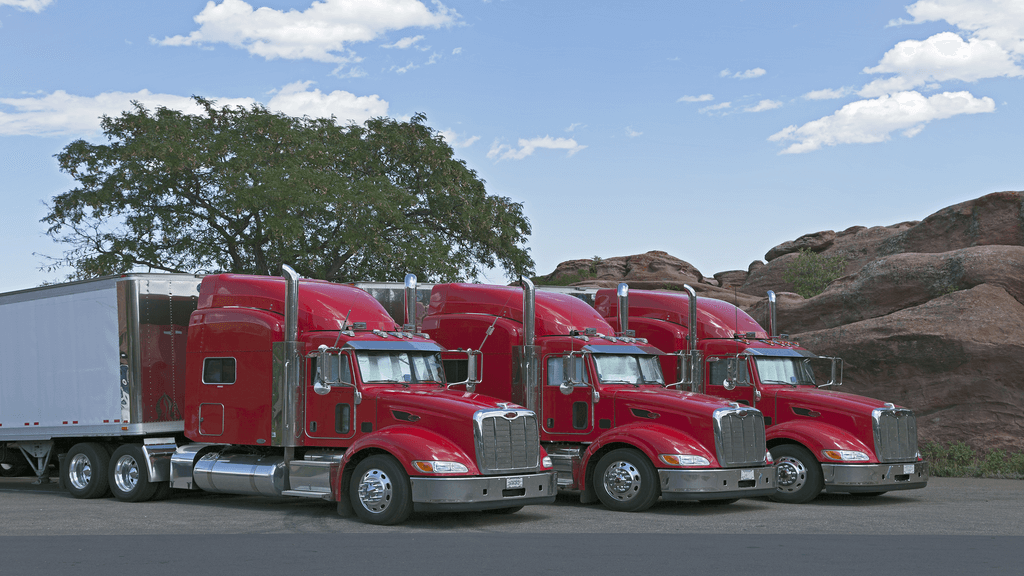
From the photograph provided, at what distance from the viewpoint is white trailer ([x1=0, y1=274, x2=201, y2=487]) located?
1628 cm

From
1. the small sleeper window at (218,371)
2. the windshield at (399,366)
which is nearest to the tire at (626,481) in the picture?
the windshield at (399,366)

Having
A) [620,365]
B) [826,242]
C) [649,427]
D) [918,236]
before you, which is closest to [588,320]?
[620,365]

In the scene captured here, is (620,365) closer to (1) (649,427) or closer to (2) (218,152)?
(1) (649,427)

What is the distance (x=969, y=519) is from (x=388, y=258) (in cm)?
2000

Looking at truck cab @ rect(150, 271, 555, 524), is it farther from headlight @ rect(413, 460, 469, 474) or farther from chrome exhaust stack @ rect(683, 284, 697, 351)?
chrome exhaust stack @ rect(683, 284, 697, 351)

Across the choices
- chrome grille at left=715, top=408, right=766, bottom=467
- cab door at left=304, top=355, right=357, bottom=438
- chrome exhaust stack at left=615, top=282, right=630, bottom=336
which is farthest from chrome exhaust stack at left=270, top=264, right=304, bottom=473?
chrome exhaust stack at left=615, top=282, right=630, bottom=336

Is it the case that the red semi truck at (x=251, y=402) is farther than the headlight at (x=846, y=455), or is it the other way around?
the headlight at (x=846, y=455)

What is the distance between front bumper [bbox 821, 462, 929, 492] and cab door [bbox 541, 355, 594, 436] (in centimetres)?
389

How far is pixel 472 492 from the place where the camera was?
13438mm

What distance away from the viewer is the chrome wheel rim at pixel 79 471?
1733 cm

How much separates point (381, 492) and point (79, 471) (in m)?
6.46

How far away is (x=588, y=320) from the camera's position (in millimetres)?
17656

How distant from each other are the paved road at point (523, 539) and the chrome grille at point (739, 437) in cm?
79

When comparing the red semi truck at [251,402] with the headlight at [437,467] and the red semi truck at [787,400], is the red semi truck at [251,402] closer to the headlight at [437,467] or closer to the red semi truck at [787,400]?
the headlight at [437,467]
